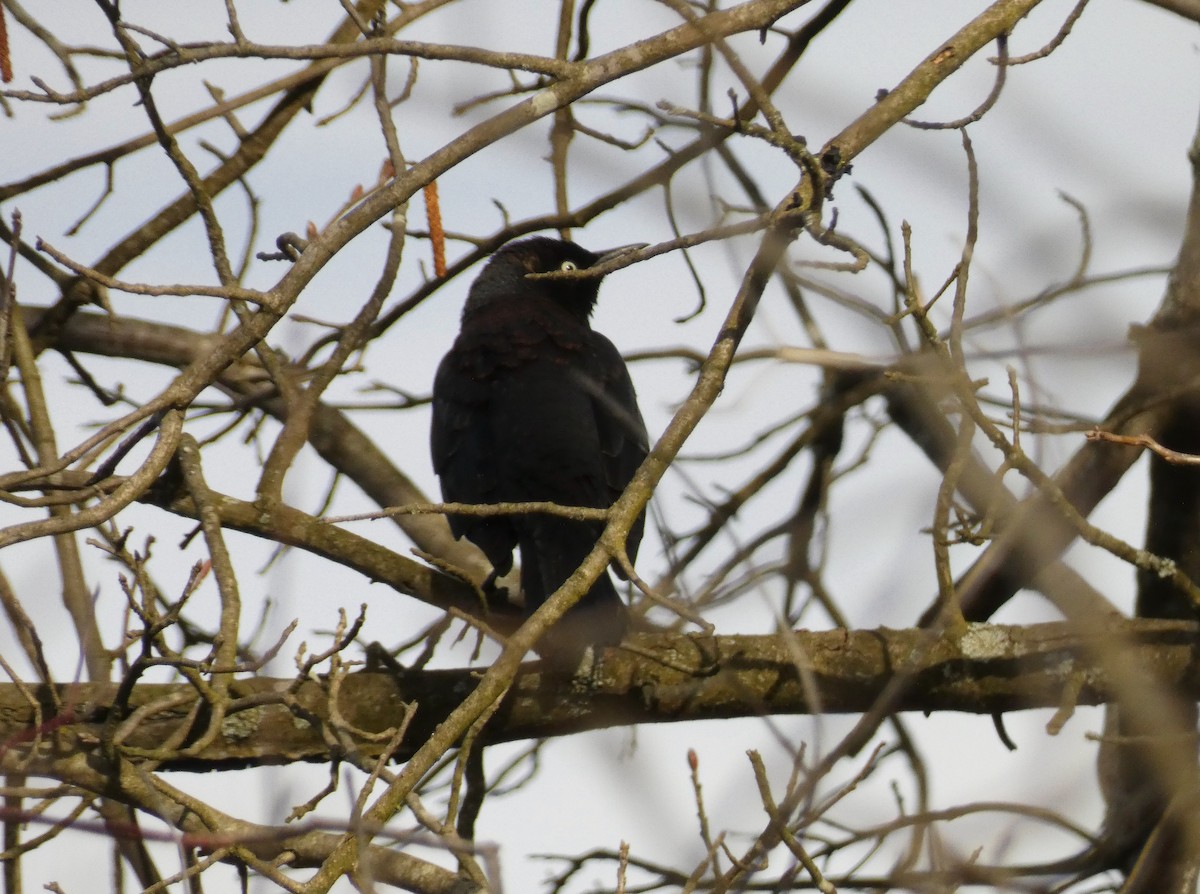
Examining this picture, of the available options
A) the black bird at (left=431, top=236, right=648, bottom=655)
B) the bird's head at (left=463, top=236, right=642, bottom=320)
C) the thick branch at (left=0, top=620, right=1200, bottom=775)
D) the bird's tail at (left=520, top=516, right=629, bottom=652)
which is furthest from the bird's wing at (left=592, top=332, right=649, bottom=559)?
the bird's head at (left=463, top=236, right=642, bottom=320)

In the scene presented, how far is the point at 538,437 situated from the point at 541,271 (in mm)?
1908

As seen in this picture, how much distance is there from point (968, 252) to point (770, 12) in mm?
768

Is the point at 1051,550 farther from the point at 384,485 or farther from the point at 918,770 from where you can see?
the point at 384,485

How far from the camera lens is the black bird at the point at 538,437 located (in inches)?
169

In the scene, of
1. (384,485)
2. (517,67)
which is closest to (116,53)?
(384,485)

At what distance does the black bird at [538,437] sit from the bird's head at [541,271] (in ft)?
1.33

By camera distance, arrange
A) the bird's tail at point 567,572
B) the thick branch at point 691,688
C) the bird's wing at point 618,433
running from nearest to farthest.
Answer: the thick branch at point 691,688, the bird's tail at point 567,572, the bird's wing at point 618,433

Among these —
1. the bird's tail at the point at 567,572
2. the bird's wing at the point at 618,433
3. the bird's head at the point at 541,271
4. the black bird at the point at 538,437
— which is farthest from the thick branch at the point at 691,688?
the bird's head at the point at 541,271

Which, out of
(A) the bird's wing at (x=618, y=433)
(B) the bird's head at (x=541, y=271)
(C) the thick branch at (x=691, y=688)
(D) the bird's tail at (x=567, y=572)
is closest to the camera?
(C) the thick branch at (x=691, y=688)

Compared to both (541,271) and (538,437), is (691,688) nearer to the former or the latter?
(538,437)

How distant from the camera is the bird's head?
20.5 ft

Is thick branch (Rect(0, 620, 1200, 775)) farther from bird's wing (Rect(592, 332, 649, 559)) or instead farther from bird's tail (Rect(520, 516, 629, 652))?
bird's wing (Rect(592, 332, 649, 559))

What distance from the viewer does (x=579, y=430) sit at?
4824mm

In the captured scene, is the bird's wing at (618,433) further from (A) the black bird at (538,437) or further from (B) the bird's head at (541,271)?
(B) the bird's head at (541,271)
